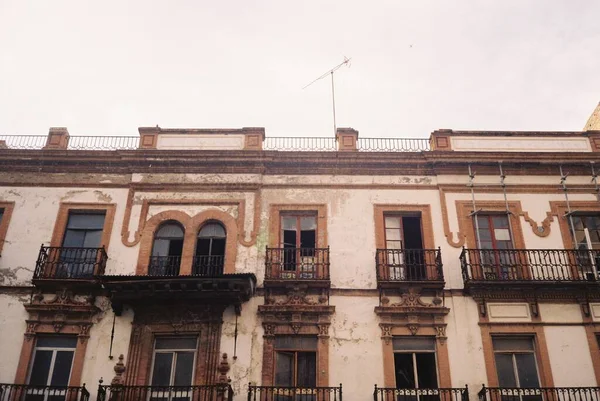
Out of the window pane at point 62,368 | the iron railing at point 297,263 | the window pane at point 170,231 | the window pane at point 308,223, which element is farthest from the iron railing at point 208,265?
the window pane at point 62,368

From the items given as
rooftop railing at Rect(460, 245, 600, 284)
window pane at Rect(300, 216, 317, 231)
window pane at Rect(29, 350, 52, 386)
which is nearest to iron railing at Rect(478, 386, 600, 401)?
rooftop railing at Rect(460, 245, 600, 284)

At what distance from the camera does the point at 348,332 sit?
15.0 m

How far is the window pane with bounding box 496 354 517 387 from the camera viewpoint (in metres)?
14.5

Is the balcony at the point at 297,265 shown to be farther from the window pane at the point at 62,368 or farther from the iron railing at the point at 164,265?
the window pane at the point at 62,368

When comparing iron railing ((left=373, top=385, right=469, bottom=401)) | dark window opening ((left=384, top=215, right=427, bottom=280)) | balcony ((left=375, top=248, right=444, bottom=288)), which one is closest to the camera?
iron railing ((left=373, top=385, right=469, bottom=401))

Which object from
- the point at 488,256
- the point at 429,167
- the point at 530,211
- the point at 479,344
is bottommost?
the point at 479,344

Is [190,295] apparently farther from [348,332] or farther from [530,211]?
[530,211]

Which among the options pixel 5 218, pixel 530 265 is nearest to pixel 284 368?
pixel 530 265

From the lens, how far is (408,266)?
52.2 feet

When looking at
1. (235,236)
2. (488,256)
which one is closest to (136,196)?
(235,236)

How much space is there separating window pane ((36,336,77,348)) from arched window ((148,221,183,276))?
2512mm

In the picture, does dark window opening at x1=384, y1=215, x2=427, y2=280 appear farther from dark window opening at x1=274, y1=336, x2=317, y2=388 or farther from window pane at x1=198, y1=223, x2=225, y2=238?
window pane at x1=198, y1=223, x2=225, y2=238

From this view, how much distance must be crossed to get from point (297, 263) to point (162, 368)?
13.9 feet

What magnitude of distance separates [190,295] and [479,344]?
720cm
